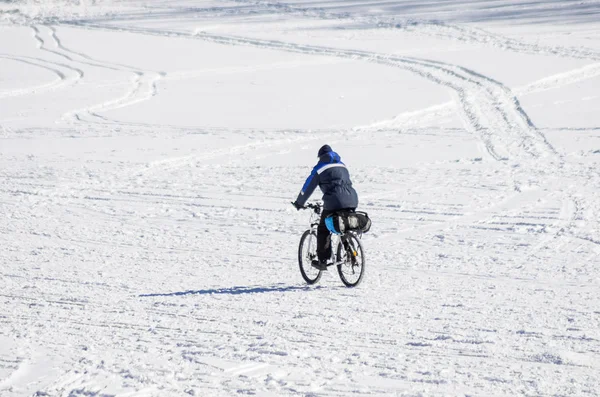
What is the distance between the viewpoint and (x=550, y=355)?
6055 millimetres

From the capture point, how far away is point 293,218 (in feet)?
37.6

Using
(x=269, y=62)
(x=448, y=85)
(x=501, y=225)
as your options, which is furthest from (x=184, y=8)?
(x=501, y=225)

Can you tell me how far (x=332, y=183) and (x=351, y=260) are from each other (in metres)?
0.77

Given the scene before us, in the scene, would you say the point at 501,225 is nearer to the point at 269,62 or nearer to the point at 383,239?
the point at 383,239

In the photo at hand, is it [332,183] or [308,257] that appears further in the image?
[308,257]

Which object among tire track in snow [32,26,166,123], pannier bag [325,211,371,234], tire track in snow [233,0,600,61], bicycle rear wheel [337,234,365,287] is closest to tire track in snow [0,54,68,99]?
tire track in snow [32,26,166,123]

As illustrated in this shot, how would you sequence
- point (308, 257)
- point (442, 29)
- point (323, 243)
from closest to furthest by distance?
point (323, 243)
point (308, 257)
point (442, 29)

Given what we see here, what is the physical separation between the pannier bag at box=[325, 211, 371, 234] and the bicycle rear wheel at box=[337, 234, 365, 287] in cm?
15

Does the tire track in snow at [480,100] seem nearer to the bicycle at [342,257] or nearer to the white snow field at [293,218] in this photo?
the white snow field at [293,218]

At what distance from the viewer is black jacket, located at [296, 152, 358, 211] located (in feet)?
26.0

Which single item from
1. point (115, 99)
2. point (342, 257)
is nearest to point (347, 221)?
point (342, 257)

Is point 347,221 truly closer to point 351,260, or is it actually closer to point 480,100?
point 351,260

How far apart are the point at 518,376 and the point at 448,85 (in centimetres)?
1667

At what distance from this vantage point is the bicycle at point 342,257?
8102 millimetres
